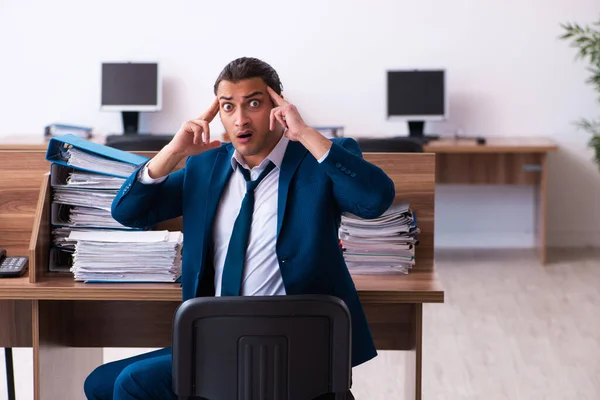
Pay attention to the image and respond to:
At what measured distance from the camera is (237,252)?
6.98ft

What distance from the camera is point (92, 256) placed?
243 cm

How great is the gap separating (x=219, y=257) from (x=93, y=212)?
1.70ft

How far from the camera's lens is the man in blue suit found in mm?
2080

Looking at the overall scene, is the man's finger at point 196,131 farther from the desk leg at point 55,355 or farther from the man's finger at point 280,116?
the desk leg at point 55,355

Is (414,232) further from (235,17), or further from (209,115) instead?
(235,17)

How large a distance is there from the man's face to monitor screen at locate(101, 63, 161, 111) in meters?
4.21

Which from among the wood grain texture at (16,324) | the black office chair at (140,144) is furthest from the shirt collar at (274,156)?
the black office chair at (140,144)

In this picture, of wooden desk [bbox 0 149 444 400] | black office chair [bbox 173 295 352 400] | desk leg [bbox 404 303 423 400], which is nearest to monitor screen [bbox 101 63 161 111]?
wooden desk [bbox 0 149 444 400]

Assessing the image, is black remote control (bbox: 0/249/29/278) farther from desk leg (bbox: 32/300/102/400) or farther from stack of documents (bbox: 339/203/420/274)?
stack of documents (bbox: 339/203/420/274)

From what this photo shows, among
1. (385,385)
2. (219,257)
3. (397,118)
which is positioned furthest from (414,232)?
(397,118)

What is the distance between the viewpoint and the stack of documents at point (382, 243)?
2.51m

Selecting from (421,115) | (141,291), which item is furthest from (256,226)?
(421,115)

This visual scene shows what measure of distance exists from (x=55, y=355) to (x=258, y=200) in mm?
914

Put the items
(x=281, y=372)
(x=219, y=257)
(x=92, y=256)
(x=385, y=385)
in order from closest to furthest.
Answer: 1. (x=281, y=372)
2. (x=219, y=257)
3. (x=92, y=256)
4. (x=385, y=385)
